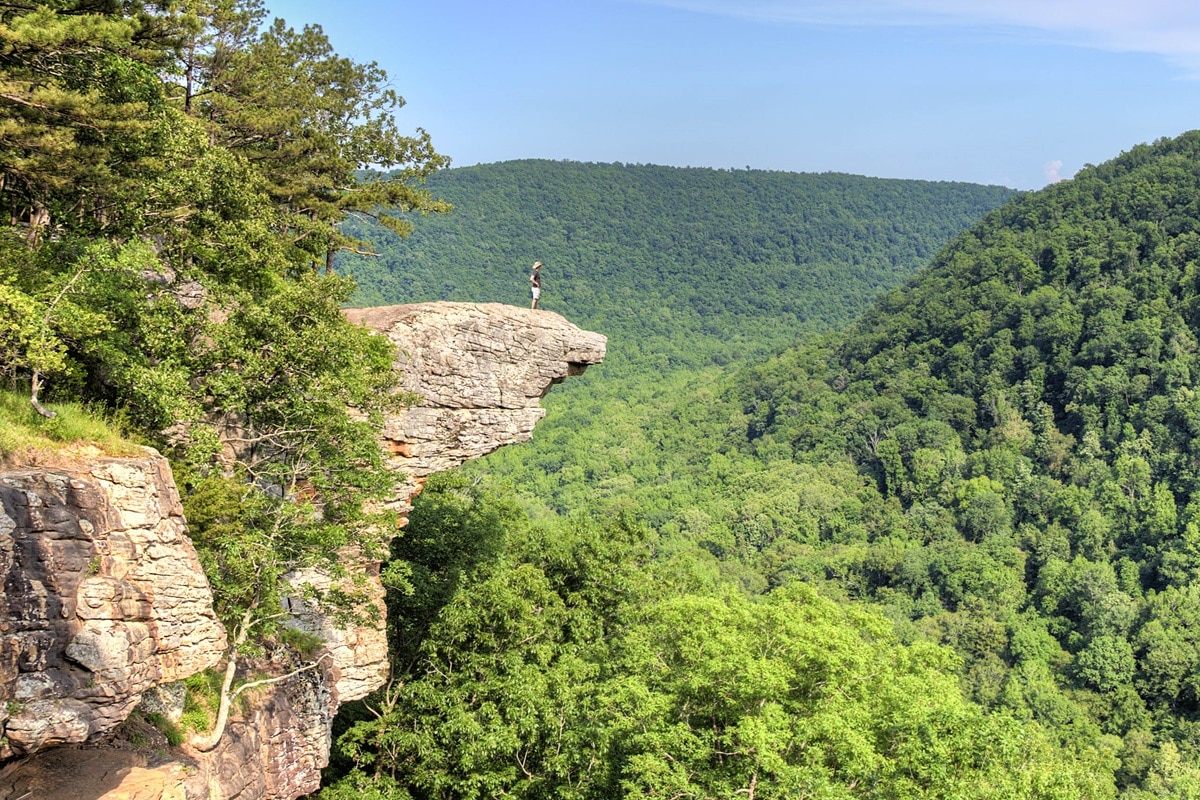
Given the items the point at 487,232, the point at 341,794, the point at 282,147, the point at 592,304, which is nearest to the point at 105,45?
the point at 282,147

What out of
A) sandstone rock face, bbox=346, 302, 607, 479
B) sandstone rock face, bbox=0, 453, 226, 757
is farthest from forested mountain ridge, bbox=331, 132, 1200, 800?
sandstone rock face, bbox=0, 453, 226, 757

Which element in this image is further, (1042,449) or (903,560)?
(1042,449)

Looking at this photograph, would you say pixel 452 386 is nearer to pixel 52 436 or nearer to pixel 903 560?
pixel 52 436

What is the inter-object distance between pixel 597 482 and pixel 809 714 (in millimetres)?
79448

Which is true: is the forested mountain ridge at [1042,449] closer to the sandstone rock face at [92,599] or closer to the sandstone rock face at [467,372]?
the sandstone rock face at [467,372]

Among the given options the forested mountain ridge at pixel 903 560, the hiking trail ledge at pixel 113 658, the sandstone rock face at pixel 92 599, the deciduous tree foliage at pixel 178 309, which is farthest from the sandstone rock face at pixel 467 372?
the sandstone rock face at pixel 92 599

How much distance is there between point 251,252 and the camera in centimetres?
1408

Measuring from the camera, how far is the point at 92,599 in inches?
381

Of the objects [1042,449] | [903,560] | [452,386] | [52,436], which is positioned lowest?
[903,560]

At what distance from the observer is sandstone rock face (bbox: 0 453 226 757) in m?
8.88

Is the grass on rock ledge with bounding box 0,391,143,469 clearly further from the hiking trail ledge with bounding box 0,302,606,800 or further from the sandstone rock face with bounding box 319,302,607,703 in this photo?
the sandstone rock face with bounding box 319,302,607,703

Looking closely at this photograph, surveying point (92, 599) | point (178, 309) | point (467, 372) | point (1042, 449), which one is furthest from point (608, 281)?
point (92, 599)

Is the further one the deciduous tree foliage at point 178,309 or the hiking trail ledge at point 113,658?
the deciduous tree foliage at point 178,309

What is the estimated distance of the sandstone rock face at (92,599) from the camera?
8.88 metres
